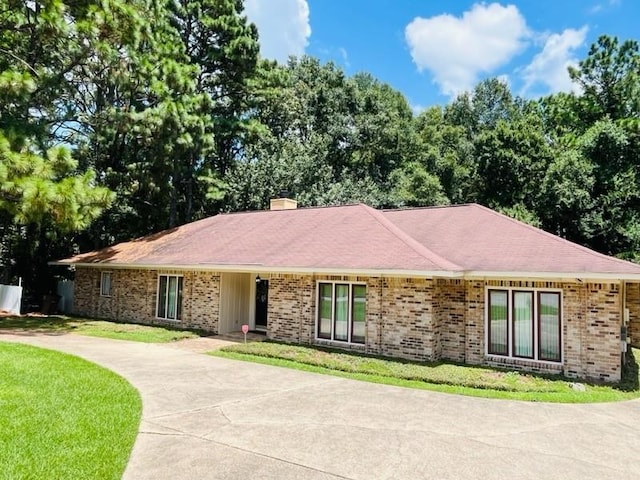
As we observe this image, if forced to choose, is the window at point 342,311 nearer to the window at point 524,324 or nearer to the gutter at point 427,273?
the gutter at point 427,273

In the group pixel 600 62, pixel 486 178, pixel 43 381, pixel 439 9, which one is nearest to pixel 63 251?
pixel 43 381

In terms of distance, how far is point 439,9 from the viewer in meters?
18.9

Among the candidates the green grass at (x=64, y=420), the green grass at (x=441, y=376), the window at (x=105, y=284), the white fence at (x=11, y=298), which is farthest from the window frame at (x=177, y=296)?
the white fence at (x=11, y=298)

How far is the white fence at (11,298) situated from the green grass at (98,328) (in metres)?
2.00

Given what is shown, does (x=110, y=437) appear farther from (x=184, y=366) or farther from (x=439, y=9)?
(x=439, y=9)

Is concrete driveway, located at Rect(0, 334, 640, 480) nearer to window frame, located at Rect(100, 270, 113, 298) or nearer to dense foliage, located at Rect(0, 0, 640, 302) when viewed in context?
dense foliage, located at Rect(0, 0, 640, 302)

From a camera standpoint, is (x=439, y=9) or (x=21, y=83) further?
(x=439, y=9)

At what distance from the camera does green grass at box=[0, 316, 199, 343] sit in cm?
1412

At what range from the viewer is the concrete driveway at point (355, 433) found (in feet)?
16.7

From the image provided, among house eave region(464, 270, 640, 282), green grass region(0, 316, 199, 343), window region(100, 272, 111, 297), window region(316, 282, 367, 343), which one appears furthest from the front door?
house eave region(464, 270, 640, 282)

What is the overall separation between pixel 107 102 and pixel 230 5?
10.2 meters

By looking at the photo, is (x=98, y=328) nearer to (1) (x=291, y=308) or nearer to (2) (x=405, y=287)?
(1) (x=291, y=308)

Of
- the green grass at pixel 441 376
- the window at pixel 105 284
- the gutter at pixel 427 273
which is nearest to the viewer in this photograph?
the green grass at pixel 441 376

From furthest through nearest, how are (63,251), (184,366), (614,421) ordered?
(63,251)
(184,366)
(614,421)
